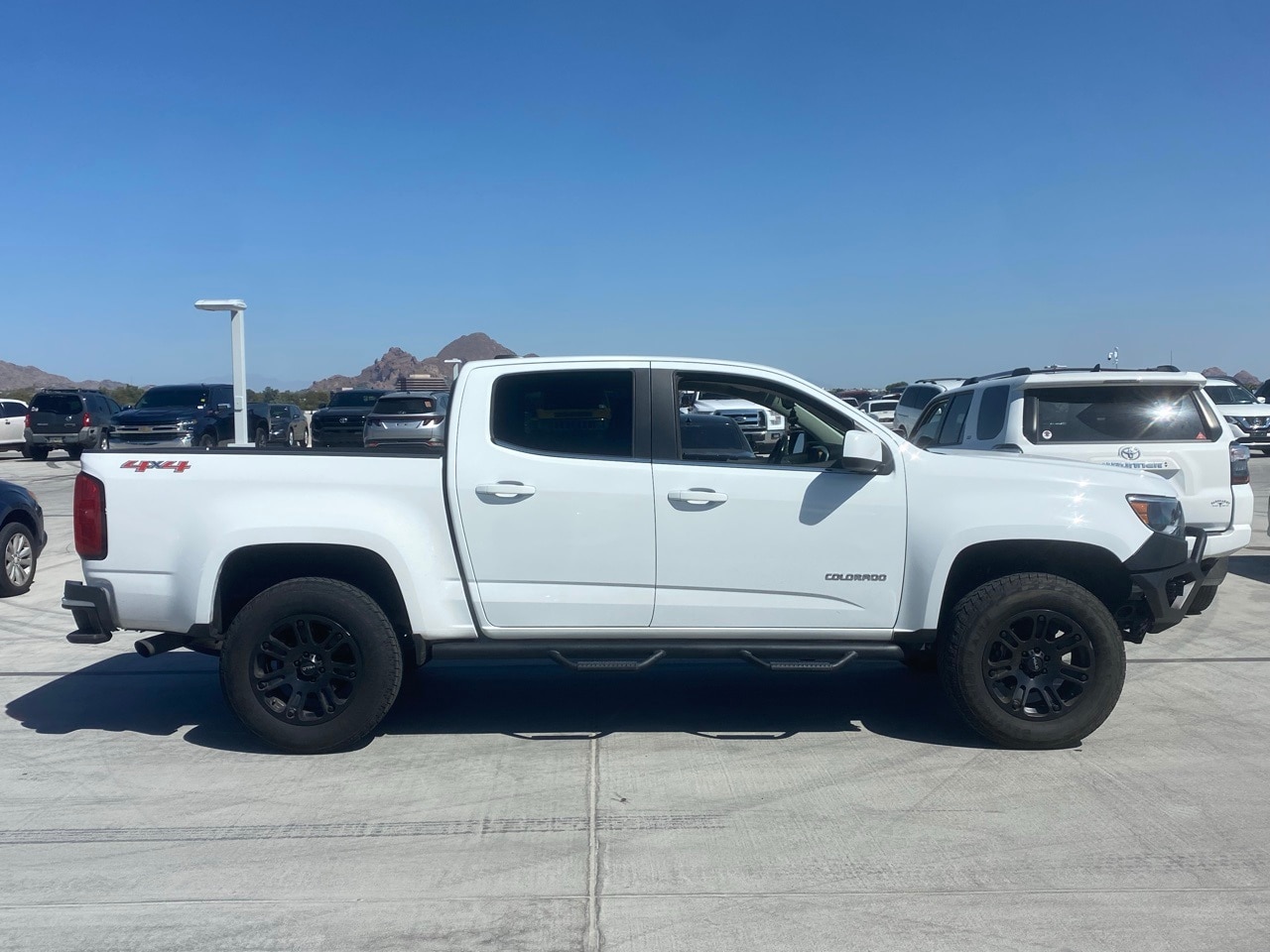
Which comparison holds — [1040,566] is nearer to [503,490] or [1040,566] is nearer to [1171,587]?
[1171,587]

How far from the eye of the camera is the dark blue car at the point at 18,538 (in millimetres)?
9773

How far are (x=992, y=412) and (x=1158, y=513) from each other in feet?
10.3

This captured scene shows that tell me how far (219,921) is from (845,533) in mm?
3271

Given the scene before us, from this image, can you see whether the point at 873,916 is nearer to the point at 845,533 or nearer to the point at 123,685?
the point at 845,533

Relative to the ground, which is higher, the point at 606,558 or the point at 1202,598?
the point at 606,558

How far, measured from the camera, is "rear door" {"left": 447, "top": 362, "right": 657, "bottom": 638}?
5.50 m

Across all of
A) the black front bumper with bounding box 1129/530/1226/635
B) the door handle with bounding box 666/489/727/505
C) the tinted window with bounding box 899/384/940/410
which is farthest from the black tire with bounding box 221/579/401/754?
the tinted window with bounding box 899/384/940/410

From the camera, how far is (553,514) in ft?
18.0

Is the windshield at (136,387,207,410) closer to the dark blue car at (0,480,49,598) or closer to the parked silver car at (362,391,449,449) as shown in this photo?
the parked silver car at (362,391,449,449)

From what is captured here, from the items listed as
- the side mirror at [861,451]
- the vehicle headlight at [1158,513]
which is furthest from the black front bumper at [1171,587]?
the side mirror at [861,451]

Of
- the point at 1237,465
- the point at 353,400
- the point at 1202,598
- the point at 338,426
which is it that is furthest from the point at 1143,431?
the point at 353,400

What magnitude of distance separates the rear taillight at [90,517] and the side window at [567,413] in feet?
6.60

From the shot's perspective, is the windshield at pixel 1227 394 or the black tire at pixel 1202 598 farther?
the windshield at pixel 1227 394

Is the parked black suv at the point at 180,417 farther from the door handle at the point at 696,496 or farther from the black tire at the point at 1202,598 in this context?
the black tire at the point at 1202,598
